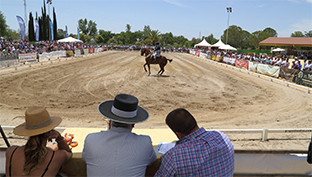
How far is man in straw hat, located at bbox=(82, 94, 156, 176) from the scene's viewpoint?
2.04 metres

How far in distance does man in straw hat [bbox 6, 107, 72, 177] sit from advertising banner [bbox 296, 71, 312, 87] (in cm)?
1777

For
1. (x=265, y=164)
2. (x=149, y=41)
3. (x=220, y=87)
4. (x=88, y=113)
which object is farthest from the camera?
(x=149, y=41)

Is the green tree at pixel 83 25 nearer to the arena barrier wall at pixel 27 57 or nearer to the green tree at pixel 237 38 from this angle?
the green tree at pixel 237 38

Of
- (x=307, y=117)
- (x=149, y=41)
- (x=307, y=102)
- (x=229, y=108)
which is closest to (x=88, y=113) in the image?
(x=229, y=108)

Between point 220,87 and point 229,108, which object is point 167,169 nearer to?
point 229,108

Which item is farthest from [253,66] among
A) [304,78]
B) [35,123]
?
[35,123]

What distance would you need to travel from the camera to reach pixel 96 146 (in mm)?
2096

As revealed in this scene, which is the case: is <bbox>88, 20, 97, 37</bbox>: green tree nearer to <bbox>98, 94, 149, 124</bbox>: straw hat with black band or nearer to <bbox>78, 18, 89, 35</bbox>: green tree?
<bbox>78, 18, 89, 35</bbox>: green tree

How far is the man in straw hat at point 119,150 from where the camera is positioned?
6.68ft

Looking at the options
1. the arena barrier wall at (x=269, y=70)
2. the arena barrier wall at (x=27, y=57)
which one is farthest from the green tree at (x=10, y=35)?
the arena barrier wall at (x=269, y=70)

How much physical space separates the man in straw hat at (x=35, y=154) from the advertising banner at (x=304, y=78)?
700 inches

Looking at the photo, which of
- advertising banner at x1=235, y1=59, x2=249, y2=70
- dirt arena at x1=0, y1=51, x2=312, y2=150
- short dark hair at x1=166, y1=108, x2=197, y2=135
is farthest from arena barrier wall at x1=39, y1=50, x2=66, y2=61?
short dark hair at x1=166, y1=108, x2=197, y2=135

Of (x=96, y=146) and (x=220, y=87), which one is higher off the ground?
(x=96, y=146)

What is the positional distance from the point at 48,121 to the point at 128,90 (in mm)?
10168
